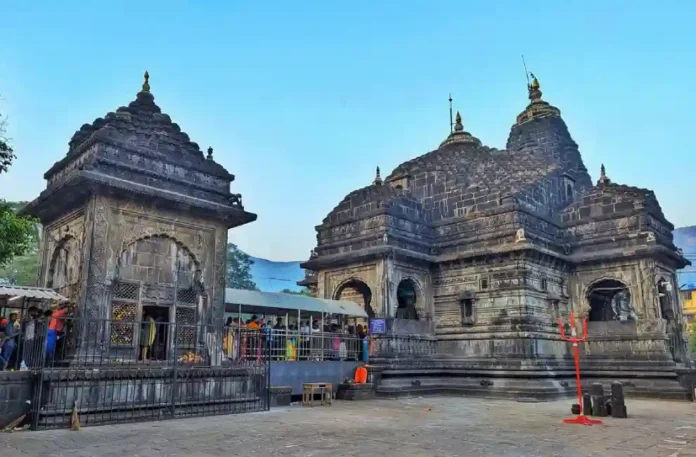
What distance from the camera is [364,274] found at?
2222cm

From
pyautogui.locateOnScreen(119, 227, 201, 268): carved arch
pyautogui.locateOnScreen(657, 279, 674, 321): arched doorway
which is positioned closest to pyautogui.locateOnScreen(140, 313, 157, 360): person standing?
pyautogui.locateOnScreen(119, 227, 201, 268): carved arch

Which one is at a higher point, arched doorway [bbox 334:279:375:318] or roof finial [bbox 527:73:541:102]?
roof finial [bbox 527:73:541:102]

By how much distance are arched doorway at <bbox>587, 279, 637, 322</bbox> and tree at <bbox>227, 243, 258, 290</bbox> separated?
122 feet

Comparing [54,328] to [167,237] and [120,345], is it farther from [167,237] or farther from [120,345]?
[167,237]

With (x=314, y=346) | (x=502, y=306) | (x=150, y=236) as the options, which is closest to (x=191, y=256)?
(x=150, y=236)

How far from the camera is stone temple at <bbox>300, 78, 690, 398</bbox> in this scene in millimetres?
20328

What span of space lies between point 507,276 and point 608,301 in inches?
286

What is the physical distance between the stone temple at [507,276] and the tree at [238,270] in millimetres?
33969

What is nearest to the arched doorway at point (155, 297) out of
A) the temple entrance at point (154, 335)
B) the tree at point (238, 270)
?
the temple entrance at point (154, 335)

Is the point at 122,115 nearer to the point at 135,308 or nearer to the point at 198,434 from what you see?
the point at 135,308

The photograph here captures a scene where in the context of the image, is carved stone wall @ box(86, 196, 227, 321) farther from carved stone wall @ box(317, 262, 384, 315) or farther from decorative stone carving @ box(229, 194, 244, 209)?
carved stone wall @ box(317, 262, 384, 315)

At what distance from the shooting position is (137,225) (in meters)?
14.3

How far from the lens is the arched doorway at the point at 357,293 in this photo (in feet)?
76.8

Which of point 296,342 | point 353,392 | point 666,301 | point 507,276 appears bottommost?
point 353,392
